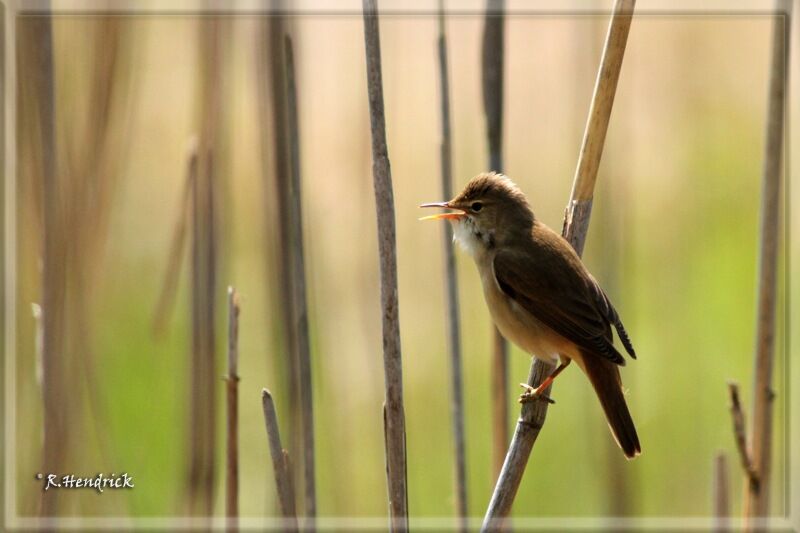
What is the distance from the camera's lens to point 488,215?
3.65m

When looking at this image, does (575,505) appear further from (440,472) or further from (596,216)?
(596,216)

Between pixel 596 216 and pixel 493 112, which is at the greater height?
pixel 493 112

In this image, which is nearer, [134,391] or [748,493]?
[748,493]

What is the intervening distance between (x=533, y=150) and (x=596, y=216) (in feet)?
5.24

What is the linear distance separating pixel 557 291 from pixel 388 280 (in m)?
1.18

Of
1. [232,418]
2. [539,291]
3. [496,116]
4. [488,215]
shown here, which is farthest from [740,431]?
[232,418]

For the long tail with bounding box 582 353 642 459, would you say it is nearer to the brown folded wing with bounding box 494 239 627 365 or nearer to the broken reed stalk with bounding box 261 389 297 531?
the brown folded wing with bounding box 494 239 627 365

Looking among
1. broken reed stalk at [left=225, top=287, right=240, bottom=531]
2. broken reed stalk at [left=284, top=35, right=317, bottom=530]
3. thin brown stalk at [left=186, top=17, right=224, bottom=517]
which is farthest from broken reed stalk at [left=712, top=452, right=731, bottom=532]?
thin brown stalk at [left=186, top=17, right=224, bottom=517]

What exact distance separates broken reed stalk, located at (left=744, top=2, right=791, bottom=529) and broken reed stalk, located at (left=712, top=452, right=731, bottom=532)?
0.80 ft

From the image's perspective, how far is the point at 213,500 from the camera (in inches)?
128

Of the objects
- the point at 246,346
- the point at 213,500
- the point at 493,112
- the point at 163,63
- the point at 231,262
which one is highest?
the point at 163,63

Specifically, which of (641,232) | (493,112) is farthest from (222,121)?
(641,232)
